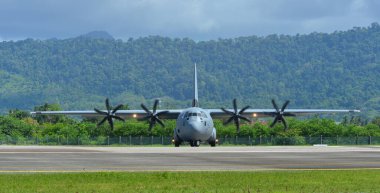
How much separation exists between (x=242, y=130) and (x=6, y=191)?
97519mm

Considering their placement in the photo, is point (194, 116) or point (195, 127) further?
point (194, 116)

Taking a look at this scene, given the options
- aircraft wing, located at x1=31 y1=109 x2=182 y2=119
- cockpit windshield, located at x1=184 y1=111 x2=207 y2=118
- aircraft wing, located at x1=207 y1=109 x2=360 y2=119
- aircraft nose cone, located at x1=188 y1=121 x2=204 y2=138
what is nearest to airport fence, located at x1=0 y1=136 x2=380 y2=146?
aircraft wing, located at x1=207 y1=109 x2=360 y2=119

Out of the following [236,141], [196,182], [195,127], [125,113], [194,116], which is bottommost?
[236,141]

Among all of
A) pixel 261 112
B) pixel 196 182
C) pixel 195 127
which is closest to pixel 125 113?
pixel 261 112

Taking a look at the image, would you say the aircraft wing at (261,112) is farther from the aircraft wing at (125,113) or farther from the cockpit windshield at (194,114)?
the cockpit windshield at (194,114)

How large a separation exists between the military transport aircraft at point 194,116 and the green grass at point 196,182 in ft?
137

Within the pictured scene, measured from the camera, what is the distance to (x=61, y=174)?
27047mm

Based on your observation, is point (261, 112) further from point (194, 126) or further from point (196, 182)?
point (196, 182)

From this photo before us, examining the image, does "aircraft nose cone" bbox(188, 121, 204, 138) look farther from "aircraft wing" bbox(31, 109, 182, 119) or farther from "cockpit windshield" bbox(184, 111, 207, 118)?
"aircraft wing" bbox(31, 109, 182, 119)

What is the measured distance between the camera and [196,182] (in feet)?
79.4

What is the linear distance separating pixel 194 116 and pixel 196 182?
151 feet

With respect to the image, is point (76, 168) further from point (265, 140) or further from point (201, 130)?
point (265, 140)

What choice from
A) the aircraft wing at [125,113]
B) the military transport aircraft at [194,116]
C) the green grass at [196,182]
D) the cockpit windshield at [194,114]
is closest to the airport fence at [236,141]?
the military transport aircraft at [194,116]

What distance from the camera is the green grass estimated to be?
21.8m
